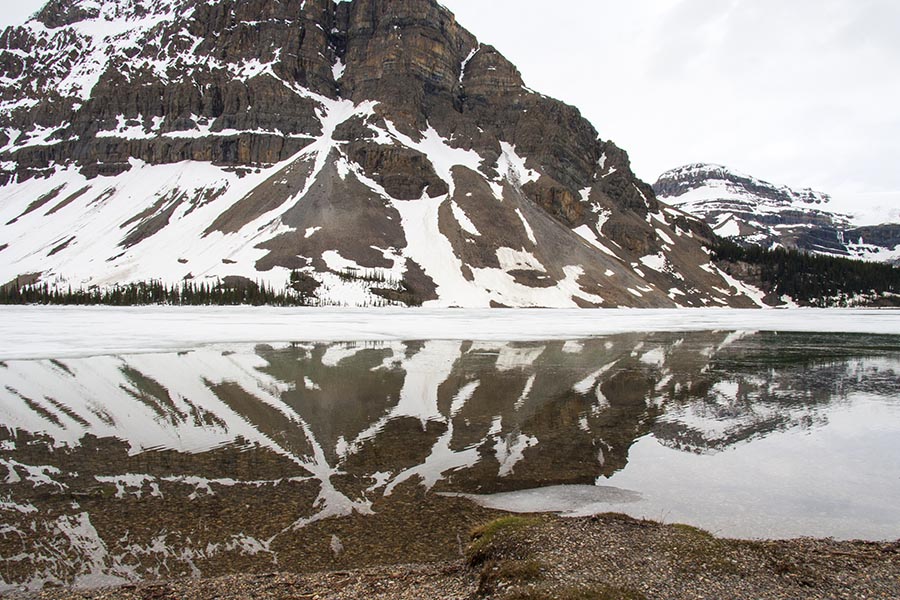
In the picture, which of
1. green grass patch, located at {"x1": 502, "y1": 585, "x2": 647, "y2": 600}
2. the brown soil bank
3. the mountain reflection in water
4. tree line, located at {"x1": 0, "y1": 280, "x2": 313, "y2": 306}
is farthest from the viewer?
tree line, located at {"x1": 0, "y1": 280, "x2": 313, "y2": 306}

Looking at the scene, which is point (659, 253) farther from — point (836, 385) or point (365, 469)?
point (365, 469)

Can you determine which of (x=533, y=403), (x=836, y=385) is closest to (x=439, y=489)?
(x=533, y=403)

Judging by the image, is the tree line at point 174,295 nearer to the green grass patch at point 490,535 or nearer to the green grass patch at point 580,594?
the green grass patch at point 490,535

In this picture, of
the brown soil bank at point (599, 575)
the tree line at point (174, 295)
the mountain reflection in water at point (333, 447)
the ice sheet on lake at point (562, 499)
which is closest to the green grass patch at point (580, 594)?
the brown soil bank at point (599, 575)

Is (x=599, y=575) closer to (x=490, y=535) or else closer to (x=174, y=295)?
(x=490, y=535)

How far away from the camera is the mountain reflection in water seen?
363 inches

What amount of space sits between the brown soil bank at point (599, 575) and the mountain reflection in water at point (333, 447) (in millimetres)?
676

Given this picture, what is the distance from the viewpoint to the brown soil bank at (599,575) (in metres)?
7.23

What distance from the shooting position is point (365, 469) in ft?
42.7

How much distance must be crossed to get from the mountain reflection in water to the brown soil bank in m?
0.68

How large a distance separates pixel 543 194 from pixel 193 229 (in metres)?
108

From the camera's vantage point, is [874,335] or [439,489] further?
[874,335]

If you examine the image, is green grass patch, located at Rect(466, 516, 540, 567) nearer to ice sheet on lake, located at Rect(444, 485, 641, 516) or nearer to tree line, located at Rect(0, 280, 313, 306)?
ice sheet on lake, located at Rect(444, 485, 641, 516)

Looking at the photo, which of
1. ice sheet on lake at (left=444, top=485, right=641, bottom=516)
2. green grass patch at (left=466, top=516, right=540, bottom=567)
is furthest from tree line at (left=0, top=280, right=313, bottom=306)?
green grass patch at (left=466, top=516, right=540, bottom=567)
